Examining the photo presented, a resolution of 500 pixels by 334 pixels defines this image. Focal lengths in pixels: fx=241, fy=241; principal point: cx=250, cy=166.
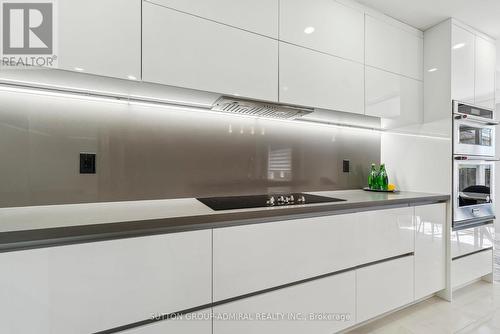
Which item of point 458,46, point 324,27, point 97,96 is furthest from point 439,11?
point 97,96

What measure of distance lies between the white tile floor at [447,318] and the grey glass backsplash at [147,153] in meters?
1.14

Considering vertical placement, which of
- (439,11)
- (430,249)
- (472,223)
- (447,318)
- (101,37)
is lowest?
(447,318)

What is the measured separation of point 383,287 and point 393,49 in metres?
1.94

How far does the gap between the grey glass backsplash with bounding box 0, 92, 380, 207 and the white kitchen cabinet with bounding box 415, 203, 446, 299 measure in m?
0.72

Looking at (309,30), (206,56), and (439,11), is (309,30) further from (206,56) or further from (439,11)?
(439,11)

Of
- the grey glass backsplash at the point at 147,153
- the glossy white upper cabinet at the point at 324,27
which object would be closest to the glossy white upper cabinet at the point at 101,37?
the grey glass backsplash at the point at 147,153

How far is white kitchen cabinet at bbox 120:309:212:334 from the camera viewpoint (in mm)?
1026

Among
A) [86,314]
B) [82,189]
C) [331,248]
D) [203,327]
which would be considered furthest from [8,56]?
[331,248]

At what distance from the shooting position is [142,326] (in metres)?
1.02

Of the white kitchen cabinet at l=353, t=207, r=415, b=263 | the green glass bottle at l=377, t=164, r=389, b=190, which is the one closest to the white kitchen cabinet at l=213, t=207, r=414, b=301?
the white kitchen cabinet at l=353, t=207, r=415, b=263

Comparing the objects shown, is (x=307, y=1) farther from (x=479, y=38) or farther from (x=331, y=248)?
(x=479, y=38)

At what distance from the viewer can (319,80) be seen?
5.64ft

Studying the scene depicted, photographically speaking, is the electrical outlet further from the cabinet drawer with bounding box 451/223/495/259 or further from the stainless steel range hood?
the cabinet drawer with bounding box 451/223/495/259

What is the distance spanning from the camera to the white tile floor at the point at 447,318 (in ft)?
5.70
